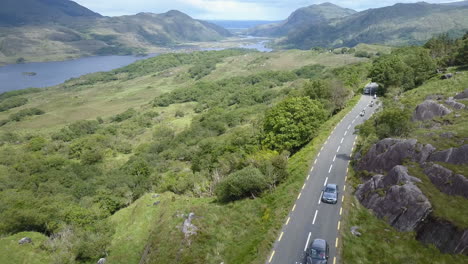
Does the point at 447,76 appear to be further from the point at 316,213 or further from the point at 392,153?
the point at 316,213

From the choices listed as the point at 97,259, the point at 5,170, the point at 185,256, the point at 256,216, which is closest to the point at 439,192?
the point at 256,216

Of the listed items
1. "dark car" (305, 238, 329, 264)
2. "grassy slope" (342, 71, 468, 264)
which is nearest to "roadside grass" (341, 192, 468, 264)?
"grassy slope" (342, 71, 468, 264)

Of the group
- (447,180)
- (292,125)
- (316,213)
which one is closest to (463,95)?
(292,125)

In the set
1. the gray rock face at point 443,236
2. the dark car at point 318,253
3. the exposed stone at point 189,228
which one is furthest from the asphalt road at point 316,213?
the exposed stone at point 189,228

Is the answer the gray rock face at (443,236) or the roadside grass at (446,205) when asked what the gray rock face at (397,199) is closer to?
the roadside grass at (446,205)

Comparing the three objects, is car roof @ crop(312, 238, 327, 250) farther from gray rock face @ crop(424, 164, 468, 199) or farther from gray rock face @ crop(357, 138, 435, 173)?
gray rock face @ crop(357, 138, 435, 173)
